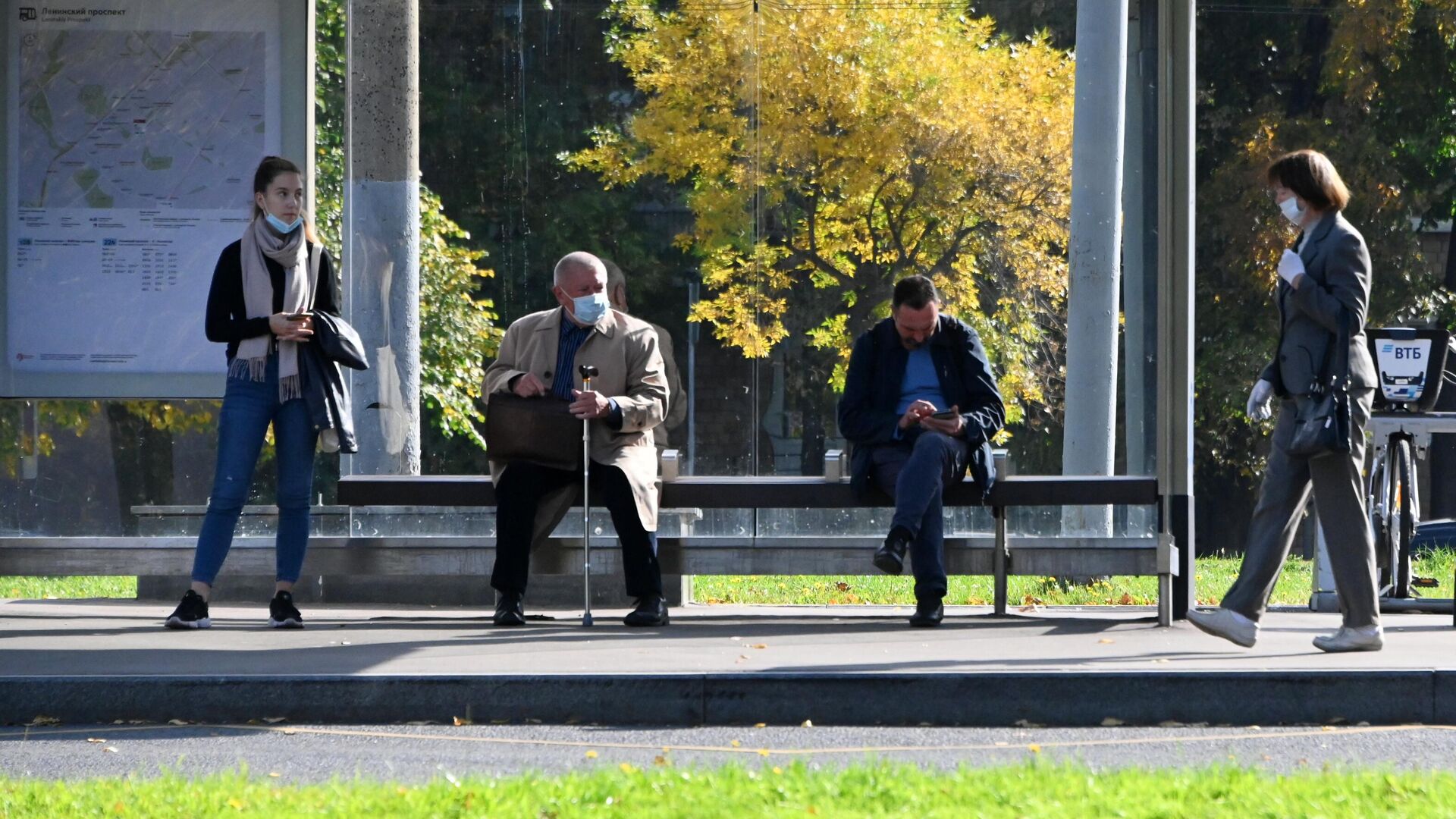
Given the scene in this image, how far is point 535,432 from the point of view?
8297 mm

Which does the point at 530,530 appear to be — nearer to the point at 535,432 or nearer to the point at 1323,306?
the point at 535,432

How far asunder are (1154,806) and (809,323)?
4.99m

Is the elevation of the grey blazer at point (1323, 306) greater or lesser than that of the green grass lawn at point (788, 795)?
greater

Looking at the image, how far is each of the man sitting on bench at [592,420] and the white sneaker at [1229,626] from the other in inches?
91.5

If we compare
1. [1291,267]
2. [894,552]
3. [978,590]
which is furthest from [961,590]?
[1291,267]

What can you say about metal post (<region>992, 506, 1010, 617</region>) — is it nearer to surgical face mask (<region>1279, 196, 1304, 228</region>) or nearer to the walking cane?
the walking cane

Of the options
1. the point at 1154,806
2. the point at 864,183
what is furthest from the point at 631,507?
the point at 1154,806

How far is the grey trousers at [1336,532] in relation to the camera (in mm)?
7105

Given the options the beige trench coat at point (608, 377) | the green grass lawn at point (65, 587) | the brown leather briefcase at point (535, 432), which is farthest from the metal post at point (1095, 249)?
the green grass lawn at point (65, 587)

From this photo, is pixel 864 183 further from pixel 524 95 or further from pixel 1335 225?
pixel 1335 225

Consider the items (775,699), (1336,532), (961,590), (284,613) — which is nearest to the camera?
(775,699)

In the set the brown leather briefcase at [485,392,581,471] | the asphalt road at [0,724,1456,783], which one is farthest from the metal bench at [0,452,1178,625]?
the asphalt road at [0,724,1456,783]

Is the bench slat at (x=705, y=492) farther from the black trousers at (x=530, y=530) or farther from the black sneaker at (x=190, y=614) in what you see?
the black sneaker at (x=190, y=614)

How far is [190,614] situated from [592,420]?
1.82 metres
